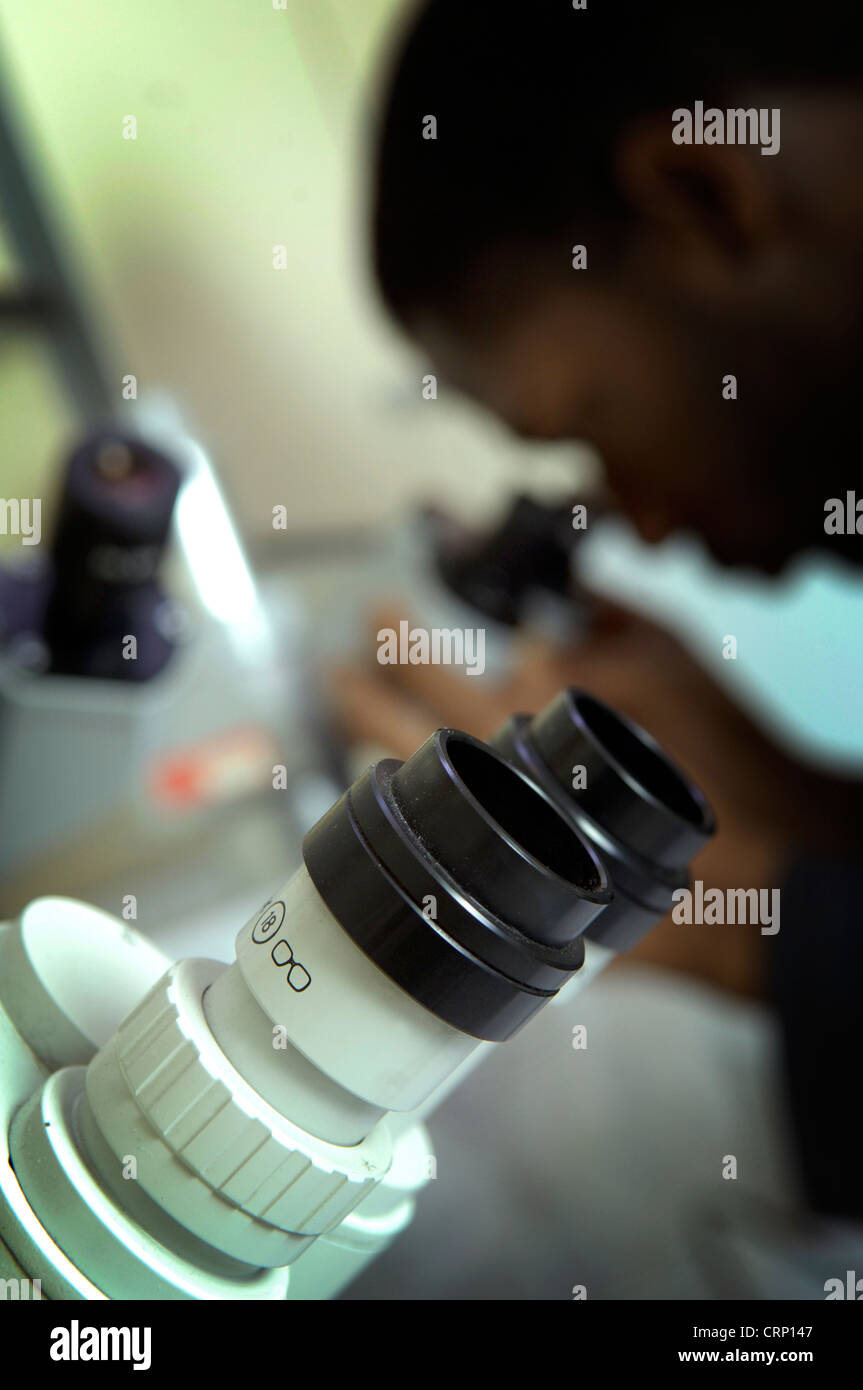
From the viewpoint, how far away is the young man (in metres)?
0.56

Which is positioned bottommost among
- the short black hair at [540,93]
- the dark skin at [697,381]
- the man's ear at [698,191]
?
the dark skin at [697,381]

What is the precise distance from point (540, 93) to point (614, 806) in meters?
0.58

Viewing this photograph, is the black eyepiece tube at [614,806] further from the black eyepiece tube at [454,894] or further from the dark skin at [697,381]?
the dark skin at [697,381]

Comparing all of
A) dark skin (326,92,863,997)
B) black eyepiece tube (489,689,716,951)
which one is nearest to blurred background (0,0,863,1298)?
A: dark skin (326,92,863,997)

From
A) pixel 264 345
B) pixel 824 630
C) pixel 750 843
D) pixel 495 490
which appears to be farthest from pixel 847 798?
pixel 264 345

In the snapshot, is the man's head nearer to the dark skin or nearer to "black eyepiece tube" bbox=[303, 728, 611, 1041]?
the dark skin

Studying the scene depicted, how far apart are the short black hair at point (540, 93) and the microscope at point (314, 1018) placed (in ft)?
1.75

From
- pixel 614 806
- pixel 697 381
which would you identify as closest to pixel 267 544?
pixel 697 381

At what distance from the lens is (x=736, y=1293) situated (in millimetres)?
398

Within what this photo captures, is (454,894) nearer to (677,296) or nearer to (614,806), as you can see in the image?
(614,806)

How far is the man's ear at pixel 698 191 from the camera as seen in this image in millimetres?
592

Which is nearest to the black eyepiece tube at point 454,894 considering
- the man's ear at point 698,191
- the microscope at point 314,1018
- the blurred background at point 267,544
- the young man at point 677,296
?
the microscope at point 314,1018
